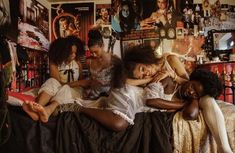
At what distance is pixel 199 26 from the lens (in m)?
2.85

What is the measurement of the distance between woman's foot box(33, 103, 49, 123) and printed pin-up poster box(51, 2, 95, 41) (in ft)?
5.28

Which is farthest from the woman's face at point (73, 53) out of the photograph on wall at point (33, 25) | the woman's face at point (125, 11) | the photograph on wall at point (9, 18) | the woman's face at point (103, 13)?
the woman's face at point (125, 11)

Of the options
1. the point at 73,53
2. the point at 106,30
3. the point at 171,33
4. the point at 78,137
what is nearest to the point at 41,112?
the point at 78,137

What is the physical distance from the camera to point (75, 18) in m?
2.80

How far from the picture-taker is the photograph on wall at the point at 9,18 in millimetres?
1766

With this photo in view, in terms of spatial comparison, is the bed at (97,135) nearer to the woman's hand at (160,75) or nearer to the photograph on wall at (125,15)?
the woman's hand at (160,75)

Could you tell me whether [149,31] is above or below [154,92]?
above

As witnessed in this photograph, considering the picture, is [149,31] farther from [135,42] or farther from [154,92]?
[154,92]

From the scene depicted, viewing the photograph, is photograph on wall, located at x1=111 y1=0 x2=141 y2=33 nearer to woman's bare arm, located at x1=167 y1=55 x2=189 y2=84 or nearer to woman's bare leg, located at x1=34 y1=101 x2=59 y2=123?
woman's bare arm, located at x1=167 y1=55 x2=189 y2=84

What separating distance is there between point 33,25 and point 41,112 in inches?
48.3

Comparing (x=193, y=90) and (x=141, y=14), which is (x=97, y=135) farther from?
(x=141, y=14)

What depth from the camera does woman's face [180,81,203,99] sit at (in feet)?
4.53

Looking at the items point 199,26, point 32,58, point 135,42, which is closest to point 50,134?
point 32,58

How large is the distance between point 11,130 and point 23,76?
0.87m
